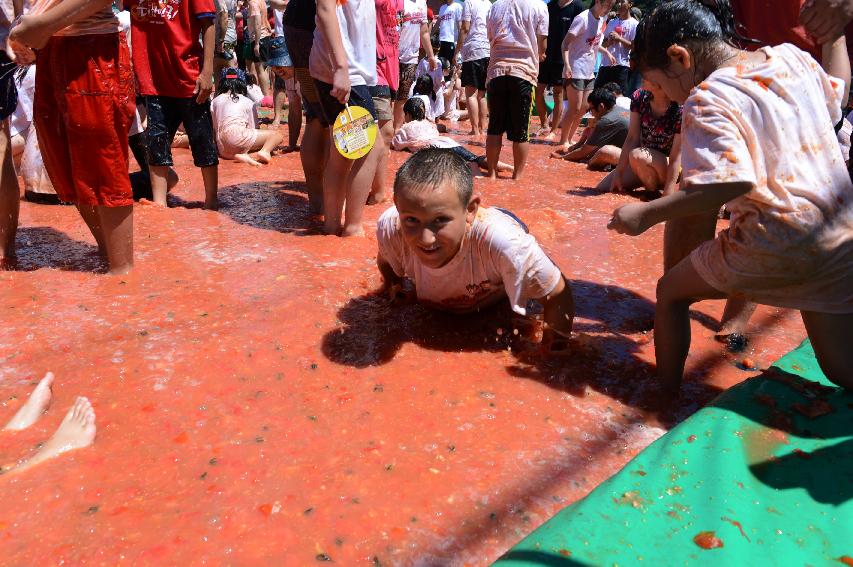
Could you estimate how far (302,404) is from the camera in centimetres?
228

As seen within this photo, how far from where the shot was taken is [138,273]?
3387 mm

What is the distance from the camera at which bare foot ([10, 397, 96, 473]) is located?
6.32 feet

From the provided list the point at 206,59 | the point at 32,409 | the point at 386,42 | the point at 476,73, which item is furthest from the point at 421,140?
the point at 32,409

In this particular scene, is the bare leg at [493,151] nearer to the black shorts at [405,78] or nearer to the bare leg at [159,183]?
the black shorts at [405,78]

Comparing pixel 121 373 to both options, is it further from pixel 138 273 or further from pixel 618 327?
pixel 618 327

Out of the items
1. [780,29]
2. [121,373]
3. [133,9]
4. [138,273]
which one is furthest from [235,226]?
[780,29]

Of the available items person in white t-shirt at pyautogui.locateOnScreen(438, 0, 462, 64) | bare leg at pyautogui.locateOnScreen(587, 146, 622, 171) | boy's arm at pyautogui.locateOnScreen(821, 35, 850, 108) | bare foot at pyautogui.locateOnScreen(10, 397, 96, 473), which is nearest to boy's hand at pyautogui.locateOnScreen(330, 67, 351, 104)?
bare foot at pyautogui.locateOnScreen(10, 397, 96, 473)

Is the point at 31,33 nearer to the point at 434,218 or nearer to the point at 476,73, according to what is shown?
the point at 434,218

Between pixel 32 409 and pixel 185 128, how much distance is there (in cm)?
287

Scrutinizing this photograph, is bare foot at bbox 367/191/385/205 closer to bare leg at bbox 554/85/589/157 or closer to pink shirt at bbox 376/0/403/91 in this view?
pink shirt at bbox 376/0/403/91

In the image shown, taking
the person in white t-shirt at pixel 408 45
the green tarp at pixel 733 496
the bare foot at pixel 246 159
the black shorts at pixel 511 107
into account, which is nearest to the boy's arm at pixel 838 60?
the green tarp at pixel 733 496

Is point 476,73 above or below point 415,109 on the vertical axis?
above

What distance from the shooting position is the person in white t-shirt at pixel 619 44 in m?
9.05

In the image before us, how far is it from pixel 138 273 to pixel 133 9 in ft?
7.05
